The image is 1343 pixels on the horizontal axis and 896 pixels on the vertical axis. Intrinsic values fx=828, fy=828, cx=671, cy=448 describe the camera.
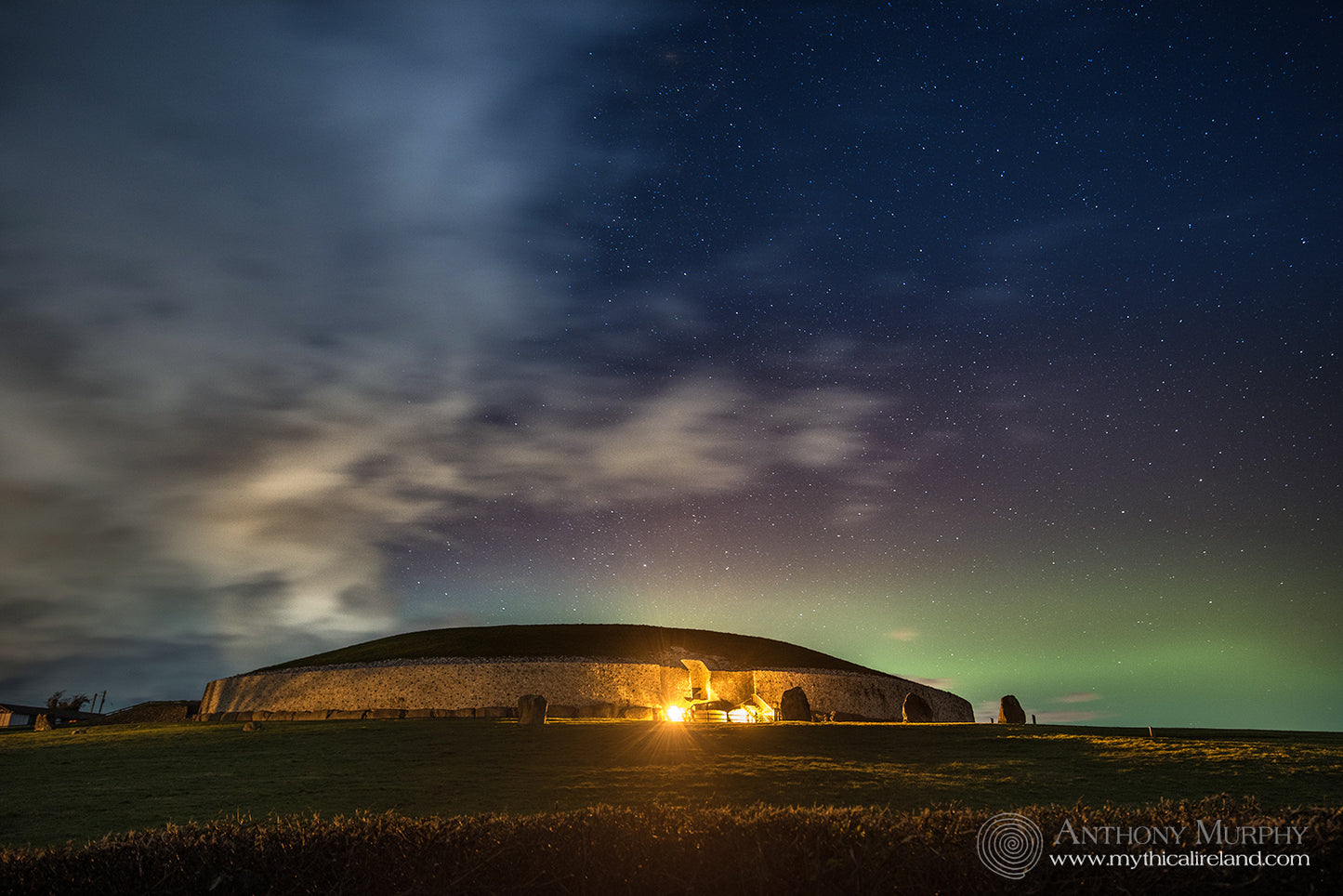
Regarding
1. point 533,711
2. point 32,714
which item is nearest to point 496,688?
point 533,711

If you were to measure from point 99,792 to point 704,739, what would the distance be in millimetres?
16936

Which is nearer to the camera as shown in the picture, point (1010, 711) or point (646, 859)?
point (646, 859)

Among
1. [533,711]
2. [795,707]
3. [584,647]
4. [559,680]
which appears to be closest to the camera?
[533,711]

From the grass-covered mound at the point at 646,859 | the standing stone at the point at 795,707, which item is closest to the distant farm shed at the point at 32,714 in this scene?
the standing stone at the point at 795,707

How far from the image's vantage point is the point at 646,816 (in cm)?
854

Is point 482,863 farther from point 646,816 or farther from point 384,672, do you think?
point 384,672

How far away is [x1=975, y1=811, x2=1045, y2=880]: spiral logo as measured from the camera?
6.97 metres

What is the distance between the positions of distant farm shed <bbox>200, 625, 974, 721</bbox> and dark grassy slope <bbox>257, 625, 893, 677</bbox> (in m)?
0.15

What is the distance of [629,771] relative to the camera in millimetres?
21250

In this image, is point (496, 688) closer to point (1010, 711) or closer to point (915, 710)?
point (915, 710)

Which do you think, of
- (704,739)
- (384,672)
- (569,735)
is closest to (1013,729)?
(704,739)

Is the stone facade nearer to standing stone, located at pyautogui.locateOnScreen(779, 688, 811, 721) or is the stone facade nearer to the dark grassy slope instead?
the dark grassy slope

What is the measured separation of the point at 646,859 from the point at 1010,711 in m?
41.8

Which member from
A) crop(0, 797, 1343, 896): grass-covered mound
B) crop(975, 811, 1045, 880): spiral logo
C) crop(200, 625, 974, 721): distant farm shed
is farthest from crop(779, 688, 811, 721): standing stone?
crop(975, 811, 1045, 880): spiral logo
